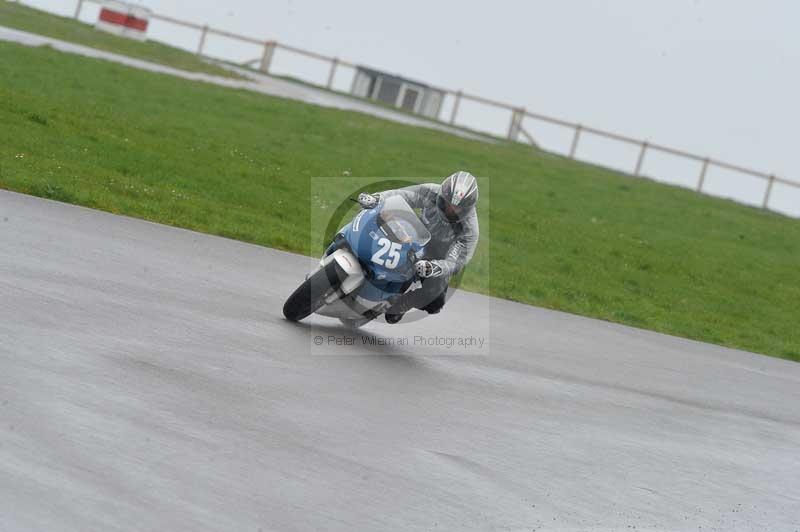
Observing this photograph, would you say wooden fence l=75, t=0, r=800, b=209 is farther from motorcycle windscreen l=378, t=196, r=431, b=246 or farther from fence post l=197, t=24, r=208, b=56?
motorcycle windscreen l=378, t=196, r=431, b=246

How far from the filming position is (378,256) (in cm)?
1054

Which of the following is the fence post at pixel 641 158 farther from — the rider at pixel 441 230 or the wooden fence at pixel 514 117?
the rider at pixel 441 230

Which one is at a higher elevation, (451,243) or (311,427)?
(451,243)

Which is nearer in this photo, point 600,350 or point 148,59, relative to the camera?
point 600,350

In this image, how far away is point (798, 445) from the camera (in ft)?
34.6

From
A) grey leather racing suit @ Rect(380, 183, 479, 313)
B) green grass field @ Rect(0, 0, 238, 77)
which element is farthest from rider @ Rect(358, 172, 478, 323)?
green grass field @ Rect(0, 0, 238, 77)

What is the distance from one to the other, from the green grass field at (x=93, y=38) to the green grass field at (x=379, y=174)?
4.99 m

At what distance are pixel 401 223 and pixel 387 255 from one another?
34 cm

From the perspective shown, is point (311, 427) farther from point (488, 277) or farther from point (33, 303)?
point (488, 277)

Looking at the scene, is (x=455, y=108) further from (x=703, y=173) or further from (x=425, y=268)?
(x=425, y=268)

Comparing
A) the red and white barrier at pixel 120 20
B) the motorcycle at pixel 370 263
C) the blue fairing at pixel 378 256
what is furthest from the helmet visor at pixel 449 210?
the red and white barrier at pixel 120 20

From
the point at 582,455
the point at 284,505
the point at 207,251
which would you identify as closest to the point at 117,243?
the point at 207,251

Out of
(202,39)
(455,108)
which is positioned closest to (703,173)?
(455,108)

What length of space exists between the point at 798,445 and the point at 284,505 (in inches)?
231
